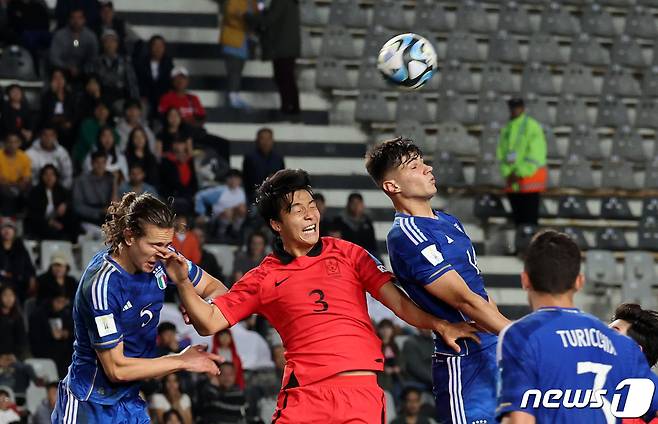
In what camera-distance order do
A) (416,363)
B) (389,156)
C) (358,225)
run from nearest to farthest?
(389,156) < (416,363) < (358,225)

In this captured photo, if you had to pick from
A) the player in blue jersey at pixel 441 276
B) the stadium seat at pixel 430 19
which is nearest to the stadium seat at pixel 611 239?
the stadium seat at pixel 430 19

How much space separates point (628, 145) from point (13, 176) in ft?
24.0

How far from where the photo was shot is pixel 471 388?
6.30 meters

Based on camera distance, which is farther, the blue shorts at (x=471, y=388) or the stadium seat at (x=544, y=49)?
the stadium seat at (x=544, y=49)

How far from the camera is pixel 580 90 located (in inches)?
666

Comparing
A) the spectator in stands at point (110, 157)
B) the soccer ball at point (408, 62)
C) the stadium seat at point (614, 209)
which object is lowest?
the stadium seat at point (614, 209)

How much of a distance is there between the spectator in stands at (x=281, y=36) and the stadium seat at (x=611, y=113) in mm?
3893

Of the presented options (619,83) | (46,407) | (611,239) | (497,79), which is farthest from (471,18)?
(46,407)

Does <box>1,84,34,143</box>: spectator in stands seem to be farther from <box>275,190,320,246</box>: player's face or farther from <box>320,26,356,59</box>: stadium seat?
<box>275,190,320,246</box>: player's face

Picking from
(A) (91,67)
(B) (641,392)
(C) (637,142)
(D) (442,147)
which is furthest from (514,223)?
(B) (641,392)

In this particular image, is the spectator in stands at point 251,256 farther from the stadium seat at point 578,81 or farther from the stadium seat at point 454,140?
the stadium seat at point 578,81

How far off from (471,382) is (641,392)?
162 centimetres

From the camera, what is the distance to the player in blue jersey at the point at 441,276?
6230 millimetres

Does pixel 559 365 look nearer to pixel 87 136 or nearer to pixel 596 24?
pixel 87 136
